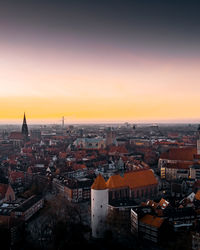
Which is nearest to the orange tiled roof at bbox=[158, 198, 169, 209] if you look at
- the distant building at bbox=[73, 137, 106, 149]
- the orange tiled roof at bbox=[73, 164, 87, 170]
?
the orange tiled roof at bbox=[73, 164, 87, 170]

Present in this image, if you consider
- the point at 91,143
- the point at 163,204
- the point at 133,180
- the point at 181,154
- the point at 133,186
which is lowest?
the point at 163,204

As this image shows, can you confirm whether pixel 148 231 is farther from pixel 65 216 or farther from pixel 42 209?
pixel 42 209

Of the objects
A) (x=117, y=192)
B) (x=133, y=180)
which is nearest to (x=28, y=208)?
(x=117, y=192)

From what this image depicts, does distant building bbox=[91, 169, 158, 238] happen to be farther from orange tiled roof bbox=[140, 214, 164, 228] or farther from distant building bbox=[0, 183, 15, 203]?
distant building bbox=[0, 183, 15, 203]

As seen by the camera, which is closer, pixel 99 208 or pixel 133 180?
pixel 99 208

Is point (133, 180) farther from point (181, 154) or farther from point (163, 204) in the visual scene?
point (181, 154)

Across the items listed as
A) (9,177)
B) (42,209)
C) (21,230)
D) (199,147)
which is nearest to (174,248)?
(21,230)
